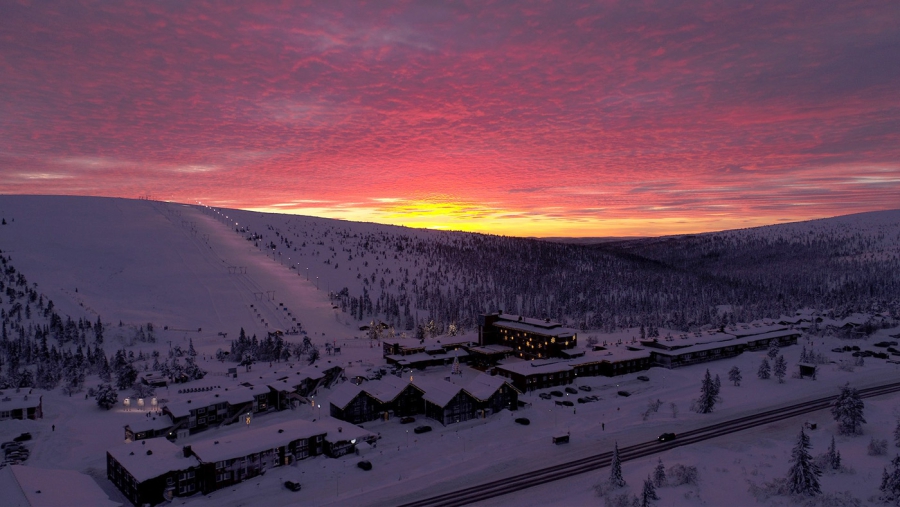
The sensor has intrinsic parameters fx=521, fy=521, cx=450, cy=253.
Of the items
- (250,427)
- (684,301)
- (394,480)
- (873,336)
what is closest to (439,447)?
(394,480)

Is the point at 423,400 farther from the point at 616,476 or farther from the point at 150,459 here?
the point at 150,459

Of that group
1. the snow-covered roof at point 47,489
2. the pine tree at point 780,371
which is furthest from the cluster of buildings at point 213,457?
the pine tree at point 780,371

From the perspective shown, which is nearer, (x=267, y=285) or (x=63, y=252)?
(x=267, y=285)

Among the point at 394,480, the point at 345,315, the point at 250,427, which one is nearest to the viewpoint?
the point at 394,480

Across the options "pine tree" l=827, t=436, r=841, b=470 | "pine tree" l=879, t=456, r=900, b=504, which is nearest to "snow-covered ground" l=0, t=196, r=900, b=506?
"pine tree" l=827, t=436, r=841, b=470

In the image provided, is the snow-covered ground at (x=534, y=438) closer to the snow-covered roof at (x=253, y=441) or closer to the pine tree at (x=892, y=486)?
the pine tree at (x=892, y=486)

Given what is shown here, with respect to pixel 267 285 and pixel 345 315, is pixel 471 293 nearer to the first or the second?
pixel 345 315
